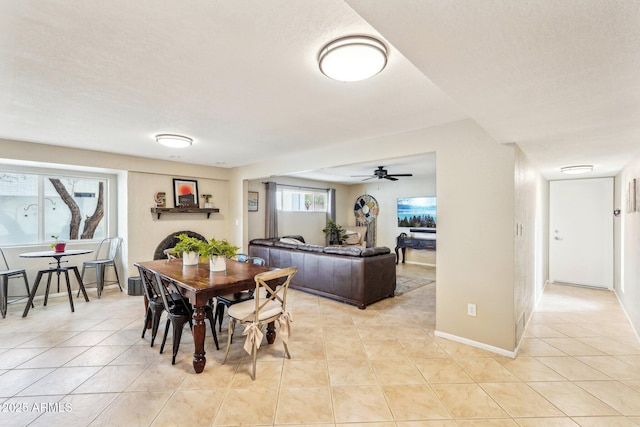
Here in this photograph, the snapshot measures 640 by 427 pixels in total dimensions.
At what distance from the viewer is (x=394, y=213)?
8094 millimetres

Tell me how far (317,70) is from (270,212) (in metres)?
4.99

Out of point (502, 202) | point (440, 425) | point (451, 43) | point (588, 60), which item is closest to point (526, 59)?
point (588, 60)

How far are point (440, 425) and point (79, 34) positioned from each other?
315 centimetres

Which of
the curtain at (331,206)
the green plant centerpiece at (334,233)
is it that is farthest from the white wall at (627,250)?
the curtain at (331,206)

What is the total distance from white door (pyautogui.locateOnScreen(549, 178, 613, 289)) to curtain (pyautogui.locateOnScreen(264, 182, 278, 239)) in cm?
566

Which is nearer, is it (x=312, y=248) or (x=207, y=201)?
(x=312, y=248)

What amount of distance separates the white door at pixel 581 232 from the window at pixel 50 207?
8503 mm

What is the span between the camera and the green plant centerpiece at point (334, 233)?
26.5ft

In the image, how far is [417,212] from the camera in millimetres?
7602

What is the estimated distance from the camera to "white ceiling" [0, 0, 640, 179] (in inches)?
42.2

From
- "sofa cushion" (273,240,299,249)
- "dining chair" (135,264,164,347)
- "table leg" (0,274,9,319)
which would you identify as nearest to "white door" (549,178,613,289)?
"sofa cushion" (273,240,299,249)

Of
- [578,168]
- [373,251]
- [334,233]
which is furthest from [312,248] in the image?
[578,168]

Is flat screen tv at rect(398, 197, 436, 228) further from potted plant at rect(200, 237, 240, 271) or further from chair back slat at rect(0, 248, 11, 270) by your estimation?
chair back slat at rect(0, 248, 11, 270)

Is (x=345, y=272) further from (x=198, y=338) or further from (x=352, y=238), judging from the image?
(x=352, y=238)
